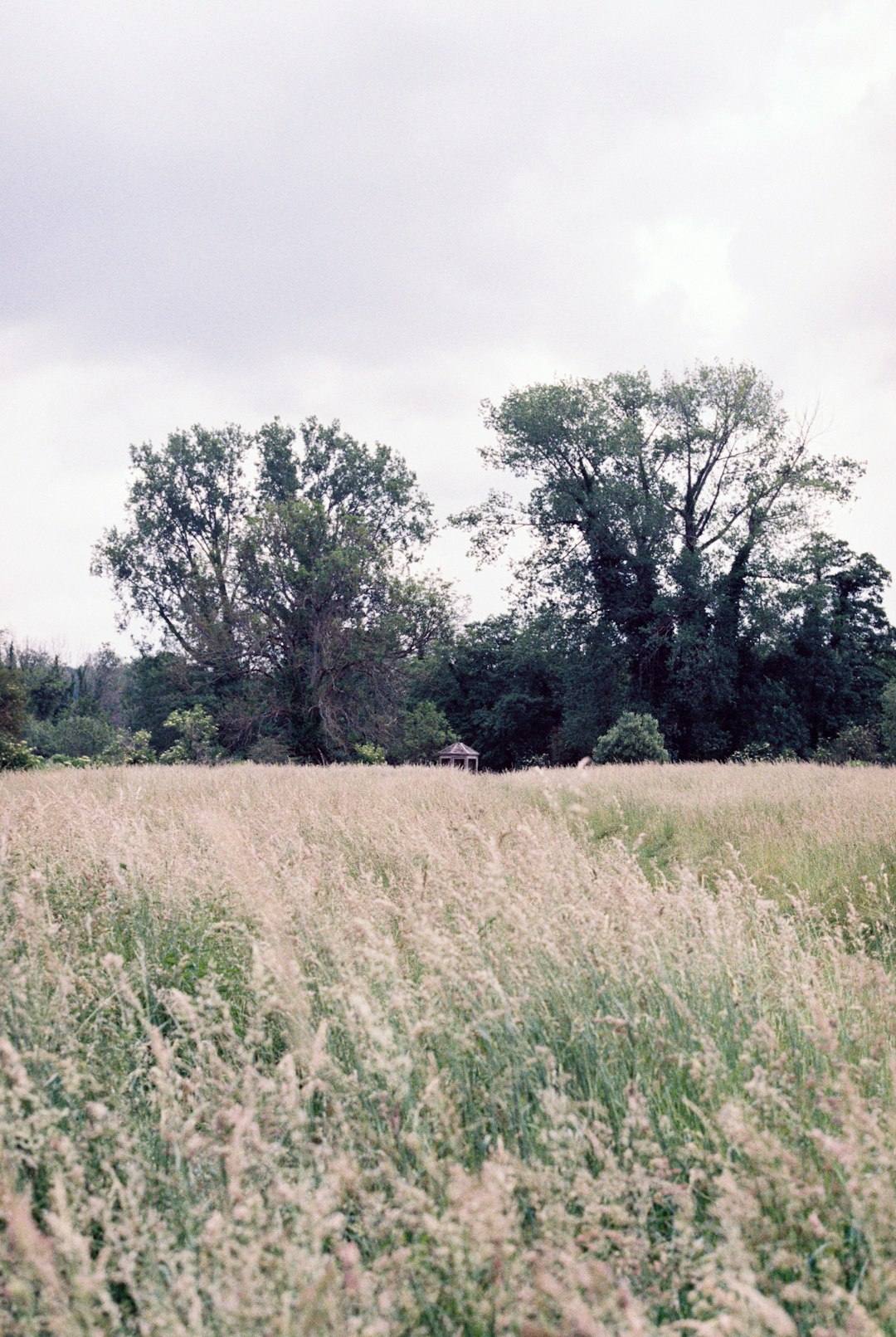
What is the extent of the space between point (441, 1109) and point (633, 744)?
19306mm

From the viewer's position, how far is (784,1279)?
72.7 inches

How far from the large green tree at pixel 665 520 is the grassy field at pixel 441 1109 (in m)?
23.0

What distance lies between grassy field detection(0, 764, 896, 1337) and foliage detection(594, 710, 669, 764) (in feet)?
51.6

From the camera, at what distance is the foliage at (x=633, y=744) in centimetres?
2067

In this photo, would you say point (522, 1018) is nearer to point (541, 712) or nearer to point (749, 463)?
point (749, 463)

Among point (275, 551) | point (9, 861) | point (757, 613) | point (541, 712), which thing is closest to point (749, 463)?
point (757, 613)

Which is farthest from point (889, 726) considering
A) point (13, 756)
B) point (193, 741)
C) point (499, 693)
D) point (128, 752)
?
point (13, 756)

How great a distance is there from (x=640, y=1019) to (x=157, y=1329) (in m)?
1.55

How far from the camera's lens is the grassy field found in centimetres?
150

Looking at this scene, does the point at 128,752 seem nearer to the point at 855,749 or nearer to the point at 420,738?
the point at 420,738

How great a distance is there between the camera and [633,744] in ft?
68.2

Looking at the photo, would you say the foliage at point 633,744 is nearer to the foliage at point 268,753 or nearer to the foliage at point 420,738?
the foliage at point 420,738

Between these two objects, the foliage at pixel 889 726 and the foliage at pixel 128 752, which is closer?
the foliage at pixel 128 752

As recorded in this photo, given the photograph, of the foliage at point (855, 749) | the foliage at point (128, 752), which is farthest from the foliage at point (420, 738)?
the foliage at point (855, 749)
